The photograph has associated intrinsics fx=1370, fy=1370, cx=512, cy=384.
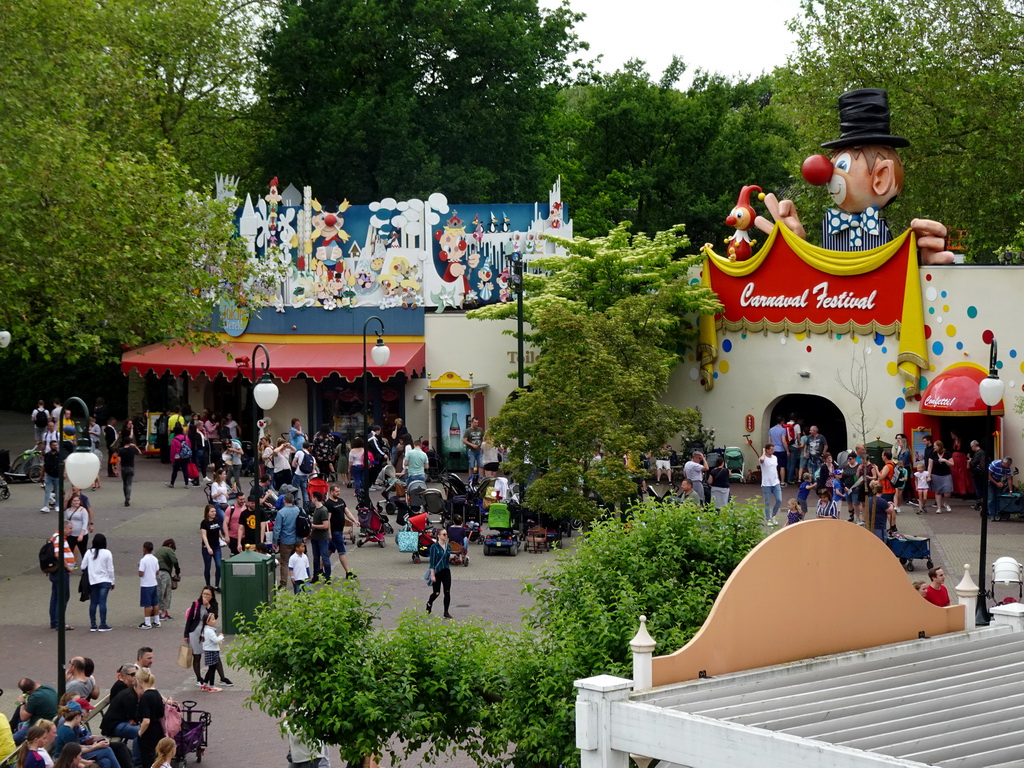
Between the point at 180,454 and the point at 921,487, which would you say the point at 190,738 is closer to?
the point at 180,454

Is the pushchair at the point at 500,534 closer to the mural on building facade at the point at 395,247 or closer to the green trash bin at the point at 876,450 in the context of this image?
the green trash bin at the point at 876,450

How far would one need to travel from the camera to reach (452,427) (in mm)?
35750

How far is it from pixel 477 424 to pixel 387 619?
16.4 metres

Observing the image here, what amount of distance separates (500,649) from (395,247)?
82.8 ft

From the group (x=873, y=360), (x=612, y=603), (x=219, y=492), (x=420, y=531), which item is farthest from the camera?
(x=873, y=360)

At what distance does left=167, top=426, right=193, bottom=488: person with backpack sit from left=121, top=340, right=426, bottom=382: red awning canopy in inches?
149

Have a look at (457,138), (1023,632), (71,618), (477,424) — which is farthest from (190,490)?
(1023,632)

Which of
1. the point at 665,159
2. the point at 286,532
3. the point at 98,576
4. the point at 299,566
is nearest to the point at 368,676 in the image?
the point at 299,566

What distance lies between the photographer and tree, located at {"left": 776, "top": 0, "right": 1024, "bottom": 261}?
3619 centimetres

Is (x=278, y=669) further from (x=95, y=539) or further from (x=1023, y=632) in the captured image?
(x=95, y=539)

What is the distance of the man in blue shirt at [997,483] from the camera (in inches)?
1102

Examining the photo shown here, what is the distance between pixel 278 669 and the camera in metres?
12.0

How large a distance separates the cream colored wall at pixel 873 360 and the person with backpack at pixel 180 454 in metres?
12.4

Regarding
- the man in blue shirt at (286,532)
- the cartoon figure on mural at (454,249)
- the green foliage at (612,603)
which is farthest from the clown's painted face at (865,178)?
the green foliage at (612,603)
